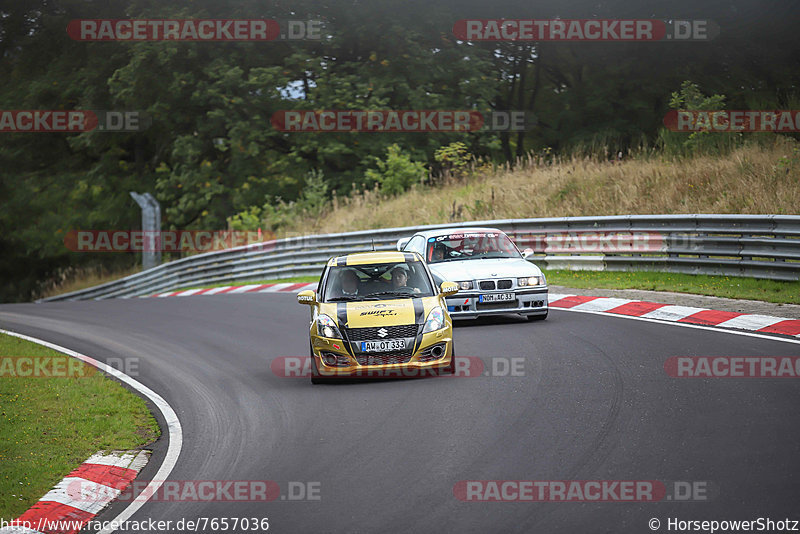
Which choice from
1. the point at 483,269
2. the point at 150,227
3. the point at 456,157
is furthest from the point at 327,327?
the point at 150,227

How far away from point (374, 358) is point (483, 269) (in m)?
4.25

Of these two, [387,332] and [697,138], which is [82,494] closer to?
[387,332]

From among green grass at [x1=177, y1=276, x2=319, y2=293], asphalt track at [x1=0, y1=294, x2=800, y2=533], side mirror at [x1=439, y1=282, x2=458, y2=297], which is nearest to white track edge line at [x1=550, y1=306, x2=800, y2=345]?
asphalt track at [x1=0, y1=294, x2=800, y2=533]

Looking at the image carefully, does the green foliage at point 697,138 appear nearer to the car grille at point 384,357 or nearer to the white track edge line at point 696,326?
the white track edge line at point 696,326

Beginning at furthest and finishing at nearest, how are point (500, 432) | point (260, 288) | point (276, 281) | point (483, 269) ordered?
1. point (276, 281)
2. point (260, 288)
3. point (483, 269)
4. point (500, 432)

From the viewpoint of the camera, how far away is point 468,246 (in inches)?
600

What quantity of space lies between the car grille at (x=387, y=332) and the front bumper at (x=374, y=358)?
77 mm

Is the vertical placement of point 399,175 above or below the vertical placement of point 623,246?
above

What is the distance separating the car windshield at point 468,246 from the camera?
15086 millimetres

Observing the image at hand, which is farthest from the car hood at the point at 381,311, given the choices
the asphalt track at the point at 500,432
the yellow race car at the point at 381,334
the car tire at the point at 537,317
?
the car tire at the point at 537,317

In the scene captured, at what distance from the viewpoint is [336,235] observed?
2558 cm

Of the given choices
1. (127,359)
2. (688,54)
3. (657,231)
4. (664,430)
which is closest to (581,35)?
(688,54)

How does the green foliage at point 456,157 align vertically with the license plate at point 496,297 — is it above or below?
above

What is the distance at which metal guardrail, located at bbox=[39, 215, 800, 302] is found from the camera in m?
15.7
